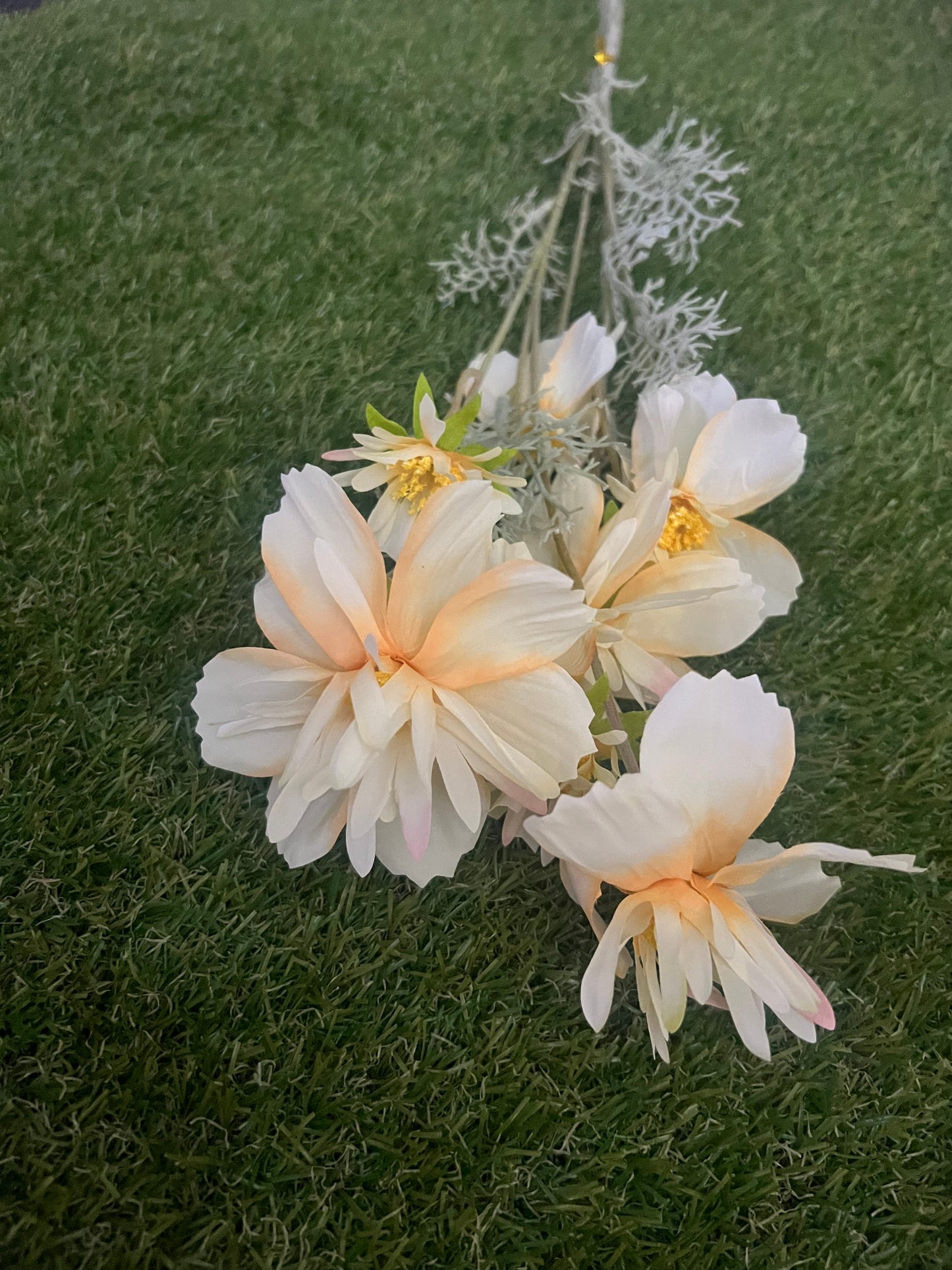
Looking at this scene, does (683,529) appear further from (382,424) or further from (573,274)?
(573,274)

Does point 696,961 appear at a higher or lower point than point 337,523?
lower

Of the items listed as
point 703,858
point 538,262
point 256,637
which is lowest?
point 256,637

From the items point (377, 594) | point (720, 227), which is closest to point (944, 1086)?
point (377, 594)

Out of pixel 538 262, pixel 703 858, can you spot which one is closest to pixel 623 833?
pixel 703 858

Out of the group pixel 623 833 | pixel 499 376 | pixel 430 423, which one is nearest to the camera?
pixel 623 833

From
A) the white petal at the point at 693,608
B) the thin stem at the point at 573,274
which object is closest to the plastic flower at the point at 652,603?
the white petal at the point at 693,608

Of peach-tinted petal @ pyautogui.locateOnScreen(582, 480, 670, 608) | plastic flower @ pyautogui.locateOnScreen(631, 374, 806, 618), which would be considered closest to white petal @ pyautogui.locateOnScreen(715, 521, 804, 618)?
plastic flower @ pyautogui.locateOnScreen(631, 374, 806, 618)
